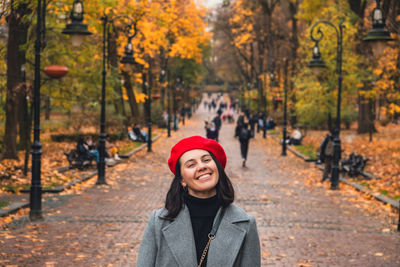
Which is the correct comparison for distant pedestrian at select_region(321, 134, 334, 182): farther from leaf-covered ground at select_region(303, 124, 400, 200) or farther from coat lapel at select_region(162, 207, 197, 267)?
coat lapel at select_region(162, 207, 197, 267)

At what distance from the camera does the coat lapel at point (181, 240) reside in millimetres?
2961

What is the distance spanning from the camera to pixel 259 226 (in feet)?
34.1

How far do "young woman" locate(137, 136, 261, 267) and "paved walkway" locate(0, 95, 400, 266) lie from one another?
0.93 m

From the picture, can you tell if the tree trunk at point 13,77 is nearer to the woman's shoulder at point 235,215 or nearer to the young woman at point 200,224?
the young woman at point 200,224

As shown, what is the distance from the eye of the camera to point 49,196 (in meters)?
13.6

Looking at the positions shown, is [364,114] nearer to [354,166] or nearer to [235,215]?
[354,166]

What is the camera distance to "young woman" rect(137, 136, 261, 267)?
2.97 metres

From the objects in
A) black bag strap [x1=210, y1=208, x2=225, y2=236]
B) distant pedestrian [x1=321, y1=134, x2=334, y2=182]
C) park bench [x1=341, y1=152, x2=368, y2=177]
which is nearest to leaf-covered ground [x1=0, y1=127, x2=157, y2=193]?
distant pedestrian [x1=321, y1=134, x2=334, y2=182]

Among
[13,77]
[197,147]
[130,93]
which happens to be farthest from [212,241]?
[130,93]

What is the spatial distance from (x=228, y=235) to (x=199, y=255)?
0.69ft

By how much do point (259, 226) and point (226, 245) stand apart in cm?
758

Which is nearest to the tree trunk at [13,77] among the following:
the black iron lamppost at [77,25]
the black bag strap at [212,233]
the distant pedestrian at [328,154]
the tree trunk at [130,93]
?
the black iron lamppost at [77,25]

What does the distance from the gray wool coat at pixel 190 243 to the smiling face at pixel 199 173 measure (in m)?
0.14

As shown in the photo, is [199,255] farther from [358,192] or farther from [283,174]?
[283,174]
